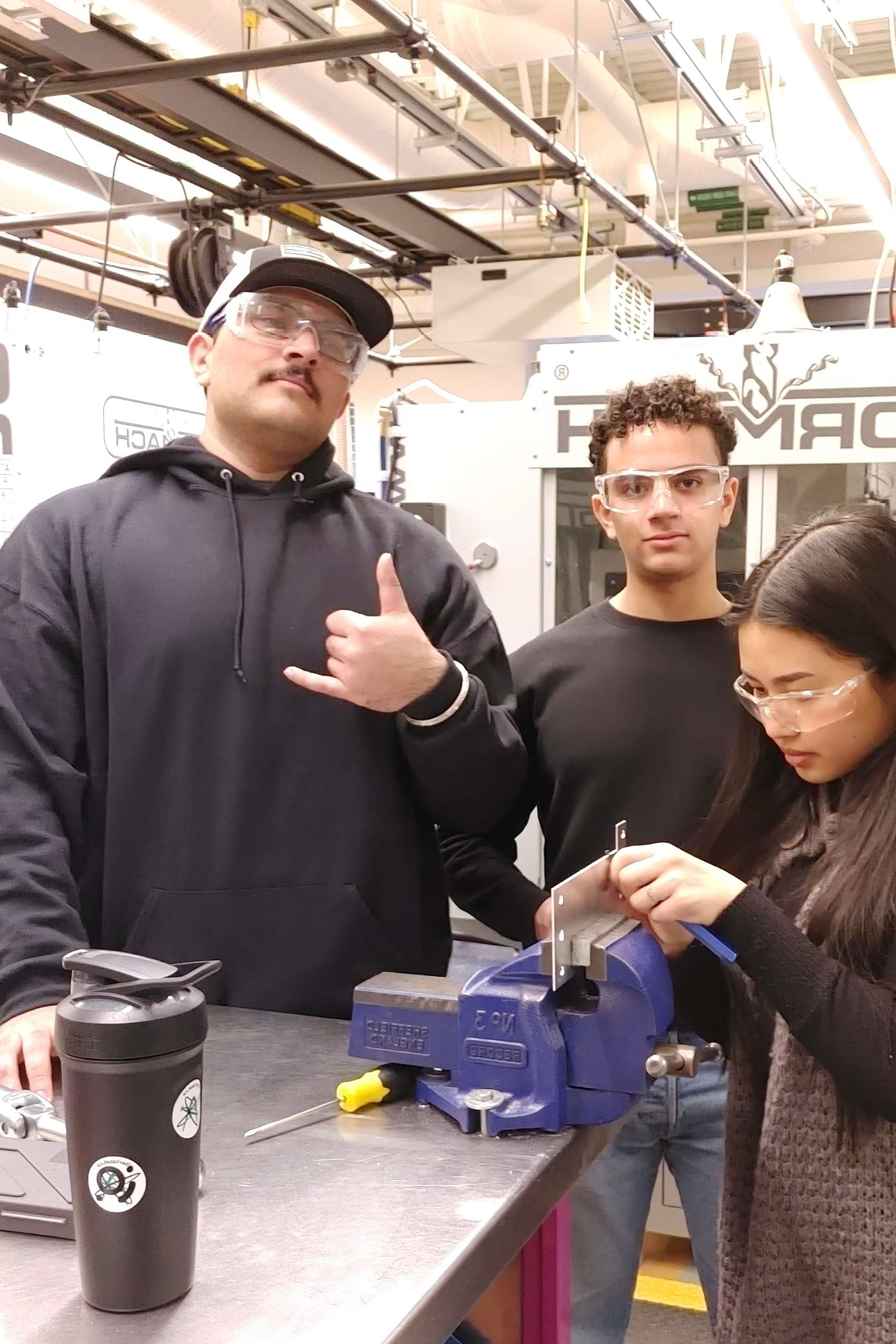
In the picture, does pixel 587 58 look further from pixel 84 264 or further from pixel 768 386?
pixel 84 264

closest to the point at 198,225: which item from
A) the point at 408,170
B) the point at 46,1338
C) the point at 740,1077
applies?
the point at 408,170

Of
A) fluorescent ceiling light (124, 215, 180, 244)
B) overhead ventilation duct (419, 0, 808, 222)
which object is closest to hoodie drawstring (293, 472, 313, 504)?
overhead ventilation duct (419, 0, 808, 222)

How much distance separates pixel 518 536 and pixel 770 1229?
179cm

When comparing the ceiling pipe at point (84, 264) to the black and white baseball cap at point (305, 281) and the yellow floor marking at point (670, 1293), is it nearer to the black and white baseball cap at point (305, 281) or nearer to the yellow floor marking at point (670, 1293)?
the black and white baseball cap at point (305, 281)

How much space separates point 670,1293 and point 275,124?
3.08 m

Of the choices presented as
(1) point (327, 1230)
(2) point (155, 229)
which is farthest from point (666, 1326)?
(2) point (155, 229)

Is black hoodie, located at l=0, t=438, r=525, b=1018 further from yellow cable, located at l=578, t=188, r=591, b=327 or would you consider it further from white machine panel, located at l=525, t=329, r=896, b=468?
yellow cable, located at l=578, t=188, r=591, b=327

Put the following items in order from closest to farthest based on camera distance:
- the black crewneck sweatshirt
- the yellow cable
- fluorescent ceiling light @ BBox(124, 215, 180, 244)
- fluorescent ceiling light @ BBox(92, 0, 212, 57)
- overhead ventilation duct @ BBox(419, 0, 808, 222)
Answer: the black crewneck sweatshirt → fluorescent ceiling light @ BBox(92, 0, 212, 57) → overhead ventilation duct @ BBox(419, 0, 808, 222) → the yellow cable → fluorescent ceiling light @ BBox(124, 215, 180, 244)

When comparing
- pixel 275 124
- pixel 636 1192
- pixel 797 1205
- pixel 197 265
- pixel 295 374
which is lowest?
pixel 636 1192

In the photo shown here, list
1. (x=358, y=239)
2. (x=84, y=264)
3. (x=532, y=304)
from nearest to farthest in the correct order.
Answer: (x=532, y=304) < (x=84, y=264) < (x=358, y=239)

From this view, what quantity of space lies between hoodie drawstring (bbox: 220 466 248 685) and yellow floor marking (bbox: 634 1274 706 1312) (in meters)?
1.84

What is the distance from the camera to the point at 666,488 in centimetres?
166

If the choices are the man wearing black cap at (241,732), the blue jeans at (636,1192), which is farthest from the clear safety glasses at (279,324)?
the blue jeans at (636,1192)

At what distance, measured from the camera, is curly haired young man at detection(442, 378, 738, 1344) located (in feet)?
5.27
